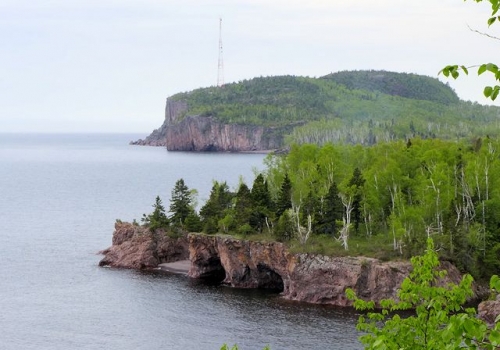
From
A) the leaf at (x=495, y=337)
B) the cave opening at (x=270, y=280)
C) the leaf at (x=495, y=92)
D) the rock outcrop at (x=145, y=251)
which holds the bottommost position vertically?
the cave opening at (x=270, y=280)

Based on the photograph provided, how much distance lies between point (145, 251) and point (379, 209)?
74.1 feet

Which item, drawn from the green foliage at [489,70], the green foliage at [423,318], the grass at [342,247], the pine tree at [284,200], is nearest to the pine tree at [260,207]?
the pine tree at [284,200]

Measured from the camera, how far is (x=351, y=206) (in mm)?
74812

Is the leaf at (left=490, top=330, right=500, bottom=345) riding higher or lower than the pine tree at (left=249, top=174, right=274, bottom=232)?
higher

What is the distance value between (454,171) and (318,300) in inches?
733

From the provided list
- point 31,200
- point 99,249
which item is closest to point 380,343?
point 99,249

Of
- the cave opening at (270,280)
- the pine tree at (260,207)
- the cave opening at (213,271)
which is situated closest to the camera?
the cave opening at (270,280)

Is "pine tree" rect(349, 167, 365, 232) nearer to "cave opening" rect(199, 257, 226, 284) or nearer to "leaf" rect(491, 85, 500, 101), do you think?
"cave opening" rect(199, 257, 226, 284)

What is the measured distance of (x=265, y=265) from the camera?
232 feet

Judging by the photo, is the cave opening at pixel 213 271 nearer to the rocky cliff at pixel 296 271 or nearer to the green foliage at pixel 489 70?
the rocky cliff at pixel 296 271

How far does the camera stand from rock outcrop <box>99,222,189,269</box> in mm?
81062

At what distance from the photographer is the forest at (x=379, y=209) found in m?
66.8

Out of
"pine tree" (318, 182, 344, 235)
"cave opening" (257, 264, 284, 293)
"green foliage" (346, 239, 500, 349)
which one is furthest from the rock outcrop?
"green foliage" (346, 239, 500, 349)

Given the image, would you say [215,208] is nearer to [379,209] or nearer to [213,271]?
[213,271]
